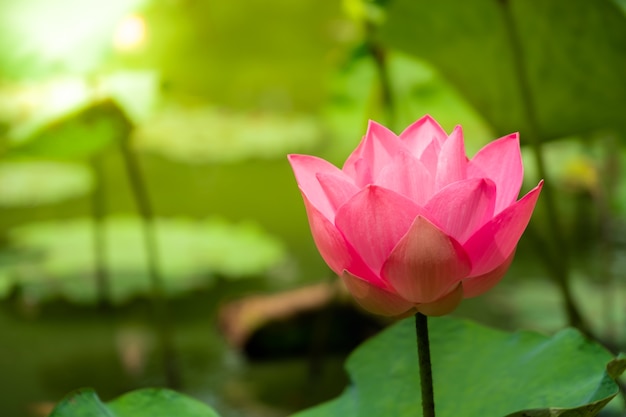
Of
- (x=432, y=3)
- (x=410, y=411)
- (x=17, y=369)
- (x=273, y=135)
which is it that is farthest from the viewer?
(x=273, y=135)

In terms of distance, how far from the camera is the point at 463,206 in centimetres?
40

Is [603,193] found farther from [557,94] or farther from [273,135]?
[273,135]

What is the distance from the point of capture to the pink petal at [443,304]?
41 centimetres

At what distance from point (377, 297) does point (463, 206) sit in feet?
0.20

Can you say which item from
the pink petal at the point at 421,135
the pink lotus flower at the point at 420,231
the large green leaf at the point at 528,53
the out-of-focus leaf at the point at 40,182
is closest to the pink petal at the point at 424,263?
the pink lotus flower at the point at 420,231

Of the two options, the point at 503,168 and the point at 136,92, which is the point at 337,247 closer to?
the point at 503,168

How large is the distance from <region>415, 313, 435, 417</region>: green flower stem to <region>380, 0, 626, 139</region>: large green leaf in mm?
447

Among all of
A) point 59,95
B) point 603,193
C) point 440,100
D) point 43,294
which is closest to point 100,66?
point 59,95

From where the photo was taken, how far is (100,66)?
1.00m

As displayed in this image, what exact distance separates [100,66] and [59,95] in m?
0.09

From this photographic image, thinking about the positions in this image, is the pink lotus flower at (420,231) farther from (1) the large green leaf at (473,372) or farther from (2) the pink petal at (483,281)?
(1) the large green leaf at (473,372)

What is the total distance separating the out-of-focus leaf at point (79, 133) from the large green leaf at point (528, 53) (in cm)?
33

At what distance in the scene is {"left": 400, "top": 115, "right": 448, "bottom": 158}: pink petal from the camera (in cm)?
49

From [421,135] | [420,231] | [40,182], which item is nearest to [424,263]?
[420,231]
